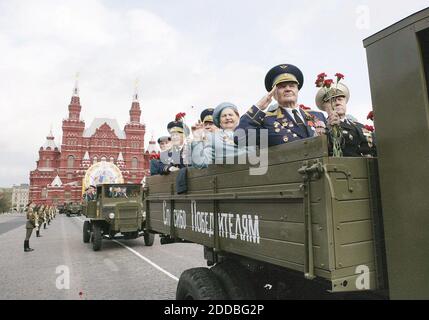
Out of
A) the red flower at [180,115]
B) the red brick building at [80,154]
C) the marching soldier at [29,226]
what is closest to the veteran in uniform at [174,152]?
the red flower at [180,115]

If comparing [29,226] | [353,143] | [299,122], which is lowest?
[29,226]

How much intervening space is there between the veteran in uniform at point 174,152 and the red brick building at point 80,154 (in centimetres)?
6434

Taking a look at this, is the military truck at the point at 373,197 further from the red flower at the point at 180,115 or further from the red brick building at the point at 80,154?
the red brick building at the point at 80,154

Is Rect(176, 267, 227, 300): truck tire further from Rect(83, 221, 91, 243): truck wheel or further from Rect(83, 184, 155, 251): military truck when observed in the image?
Rect(83, 221, 91, 243): truck wheel

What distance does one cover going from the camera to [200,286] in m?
2.59

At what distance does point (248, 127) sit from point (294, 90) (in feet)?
1.76

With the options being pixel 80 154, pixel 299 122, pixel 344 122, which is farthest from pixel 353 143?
pixel 80 154

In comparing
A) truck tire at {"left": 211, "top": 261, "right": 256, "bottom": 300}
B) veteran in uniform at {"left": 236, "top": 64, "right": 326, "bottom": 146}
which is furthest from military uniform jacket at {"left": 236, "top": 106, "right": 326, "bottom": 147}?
truck tire at {"left": 211, "top": 261, "right": 256, "bottom": 300}

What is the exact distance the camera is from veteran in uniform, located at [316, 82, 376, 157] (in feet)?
6.98

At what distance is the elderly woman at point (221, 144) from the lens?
261 centimetres

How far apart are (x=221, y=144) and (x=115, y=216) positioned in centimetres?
925

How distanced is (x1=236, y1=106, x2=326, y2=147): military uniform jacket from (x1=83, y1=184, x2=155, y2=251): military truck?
28.1 feet

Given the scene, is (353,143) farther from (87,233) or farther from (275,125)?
(87,233)
